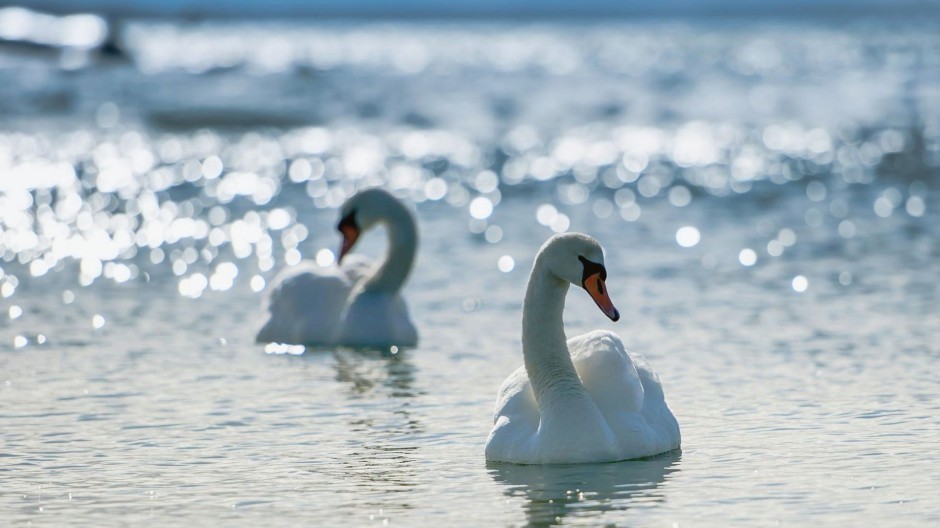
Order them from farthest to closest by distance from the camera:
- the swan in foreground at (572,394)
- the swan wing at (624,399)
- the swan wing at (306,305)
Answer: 1. the swan wing at (306,305)
2. the swan wing at (624,399)
3. the swan in foreground at (572,394)

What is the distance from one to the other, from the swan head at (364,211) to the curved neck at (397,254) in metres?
0.06

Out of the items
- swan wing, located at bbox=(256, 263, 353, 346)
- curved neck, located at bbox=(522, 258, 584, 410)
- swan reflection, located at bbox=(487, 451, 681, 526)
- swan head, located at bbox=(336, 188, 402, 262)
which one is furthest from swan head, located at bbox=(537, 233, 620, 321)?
swan head, located at bbox=(336, 188, 402, 262)

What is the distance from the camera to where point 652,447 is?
26.8 feet

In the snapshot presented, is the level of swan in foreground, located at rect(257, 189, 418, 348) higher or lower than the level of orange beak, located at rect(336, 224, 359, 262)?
lower

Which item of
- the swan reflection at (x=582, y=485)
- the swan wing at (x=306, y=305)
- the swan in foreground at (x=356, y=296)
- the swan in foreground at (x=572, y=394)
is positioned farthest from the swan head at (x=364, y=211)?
the swan reflection at (x=582, y=485)

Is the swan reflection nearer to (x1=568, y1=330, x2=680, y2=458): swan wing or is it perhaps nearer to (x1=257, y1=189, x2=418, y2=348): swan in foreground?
(x1=568, y1=330, x2=680, y2=458): swan wing

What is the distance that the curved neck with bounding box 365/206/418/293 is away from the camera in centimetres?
1259

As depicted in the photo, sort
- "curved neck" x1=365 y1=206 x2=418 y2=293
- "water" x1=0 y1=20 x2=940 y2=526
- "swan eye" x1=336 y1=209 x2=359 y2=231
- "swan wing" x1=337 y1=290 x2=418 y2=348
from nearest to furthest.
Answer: "water" x1=0 y1=20 x2=940 y2=526 < "swan wing" x1=337 y1=290 x2=418 y2=348 < "curved neck" x1=365 y1=206 x2=418 y2=293 < "swan eye" x1=336 y1=209 x2=359 y2=231

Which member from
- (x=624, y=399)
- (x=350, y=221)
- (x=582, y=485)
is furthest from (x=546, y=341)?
(x=350, y=221)

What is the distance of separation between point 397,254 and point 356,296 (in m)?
0.45

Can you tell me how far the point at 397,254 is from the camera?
1273cm

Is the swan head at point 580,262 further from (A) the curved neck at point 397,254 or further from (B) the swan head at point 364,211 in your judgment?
(B) the swan head at point 364,211

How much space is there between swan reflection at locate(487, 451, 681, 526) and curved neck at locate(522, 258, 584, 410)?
13.5 inches

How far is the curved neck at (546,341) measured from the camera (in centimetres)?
811
